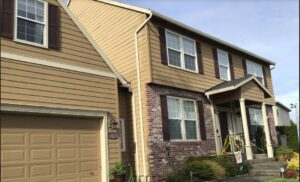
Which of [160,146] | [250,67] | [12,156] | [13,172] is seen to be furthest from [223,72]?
[13,172]

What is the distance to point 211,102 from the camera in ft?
54.5

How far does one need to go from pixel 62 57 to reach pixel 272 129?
48.6 ft

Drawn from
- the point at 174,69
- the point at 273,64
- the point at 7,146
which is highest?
the point at 273,64

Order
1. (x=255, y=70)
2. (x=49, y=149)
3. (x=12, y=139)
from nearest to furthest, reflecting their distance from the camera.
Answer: (x=12, y=139) < (x=49, y=149) < (x=255, y=70)

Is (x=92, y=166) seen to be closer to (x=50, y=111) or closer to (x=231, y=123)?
(x=50, y=111)

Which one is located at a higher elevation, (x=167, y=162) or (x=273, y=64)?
(x=273, y=64)

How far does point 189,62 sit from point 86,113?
6.55 m

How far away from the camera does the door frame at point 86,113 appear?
9203 millimetres

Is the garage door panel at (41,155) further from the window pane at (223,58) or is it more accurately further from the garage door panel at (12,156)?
the window pane at (223,58)

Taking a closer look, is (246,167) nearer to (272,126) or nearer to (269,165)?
(269,165)

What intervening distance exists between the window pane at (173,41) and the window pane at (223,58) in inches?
134

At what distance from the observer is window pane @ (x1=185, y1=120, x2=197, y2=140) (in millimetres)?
14767

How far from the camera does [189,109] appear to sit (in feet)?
50.1

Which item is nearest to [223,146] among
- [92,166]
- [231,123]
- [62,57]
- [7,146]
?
[231,123]
